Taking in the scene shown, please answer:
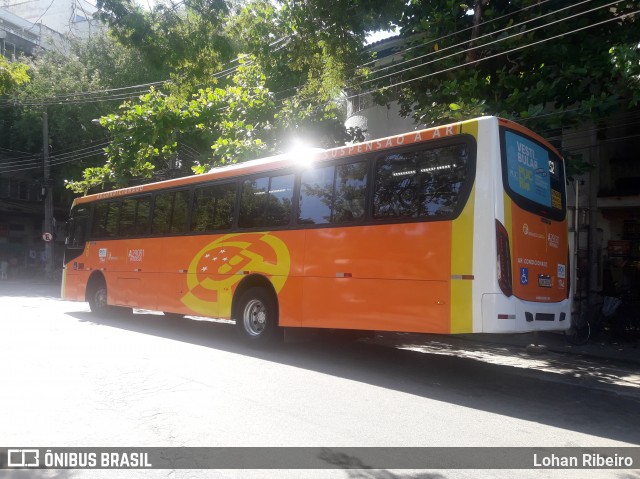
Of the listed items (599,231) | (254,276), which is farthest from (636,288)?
(254,276)

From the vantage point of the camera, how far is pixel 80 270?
14.4m

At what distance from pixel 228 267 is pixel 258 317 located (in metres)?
1.12

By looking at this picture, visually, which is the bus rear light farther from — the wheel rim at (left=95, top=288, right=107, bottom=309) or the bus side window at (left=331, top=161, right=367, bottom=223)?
the wheel rim at (left=95, top=288, right=107, bottom=309)

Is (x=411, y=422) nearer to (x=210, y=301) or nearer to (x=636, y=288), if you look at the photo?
(x=210, y=301)

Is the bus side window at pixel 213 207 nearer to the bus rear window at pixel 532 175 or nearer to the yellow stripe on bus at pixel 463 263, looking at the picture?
the yellow stripe on bus at pixel 463 263

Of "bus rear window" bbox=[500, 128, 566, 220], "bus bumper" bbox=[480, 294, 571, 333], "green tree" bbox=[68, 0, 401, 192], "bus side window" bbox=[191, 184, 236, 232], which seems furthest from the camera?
"bus side window" bbox=[191, 184, 236, 232]

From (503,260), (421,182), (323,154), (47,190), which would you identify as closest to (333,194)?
(323,154)

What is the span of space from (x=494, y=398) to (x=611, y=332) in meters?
6.47

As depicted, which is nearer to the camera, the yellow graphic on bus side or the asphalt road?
the asphalt road

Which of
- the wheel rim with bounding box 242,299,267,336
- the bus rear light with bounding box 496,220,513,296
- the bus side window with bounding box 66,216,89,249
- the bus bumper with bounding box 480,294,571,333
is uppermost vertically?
the bus side window with bounding box 66,216,89,249

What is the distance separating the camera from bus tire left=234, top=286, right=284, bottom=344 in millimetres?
9133

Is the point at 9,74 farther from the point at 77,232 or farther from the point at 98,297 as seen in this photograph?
the point at 98,297

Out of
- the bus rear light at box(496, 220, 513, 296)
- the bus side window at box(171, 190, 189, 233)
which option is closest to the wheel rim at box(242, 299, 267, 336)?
the bus side window at box(171, 190, 189, 233)

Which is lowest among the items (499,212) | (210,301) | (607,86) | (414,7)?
(210,301)
